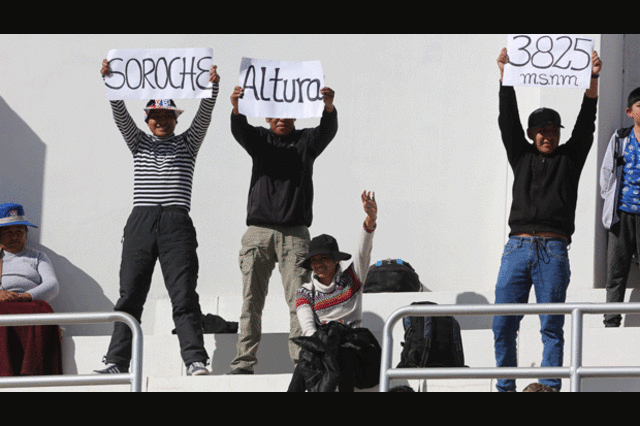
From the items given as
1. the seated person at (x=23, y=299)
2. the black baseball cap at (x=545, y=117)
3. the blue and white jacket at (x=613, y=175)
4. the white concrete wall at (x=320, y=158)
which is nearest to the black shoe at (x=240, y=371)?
the seated person at (x=23, y=299)

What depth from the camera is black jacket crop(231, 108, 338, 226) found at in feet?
23.4

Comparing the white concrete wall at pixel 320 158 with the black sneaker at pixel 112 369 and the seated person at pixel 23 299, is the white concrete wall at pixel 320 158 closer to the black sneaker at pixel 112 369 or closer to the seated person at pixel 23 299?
the seated person at pixel 23 299

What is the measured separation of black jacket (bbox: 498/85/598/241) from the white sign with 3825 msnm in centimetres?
13

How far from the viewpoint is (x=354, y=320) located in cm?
681

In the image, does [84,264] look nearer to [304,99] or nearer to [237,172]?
[237,172]

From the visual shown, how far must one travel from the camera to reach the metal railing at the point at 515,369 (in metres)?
5.10

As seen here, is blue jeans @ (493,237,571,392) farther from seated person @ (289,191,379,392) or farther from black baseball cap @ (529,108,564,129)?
seated person @ (289,191,379,392)

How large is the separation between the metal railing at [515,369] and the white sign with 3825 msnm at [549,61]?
2136 millimetres

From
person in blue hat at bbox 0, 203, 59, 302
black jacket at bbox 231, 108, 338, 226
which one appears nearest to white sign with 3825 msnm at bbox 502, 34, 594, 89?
black jacket at bbox 231, 108, 338, 226

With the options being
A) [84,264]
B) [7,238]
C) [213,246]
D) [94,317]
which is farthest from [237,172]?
[94,317]

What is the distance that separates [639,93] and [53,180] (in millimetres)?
5228

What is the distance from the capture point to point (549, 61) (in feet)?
22.7

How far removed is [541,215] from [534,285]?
1.48 feet
